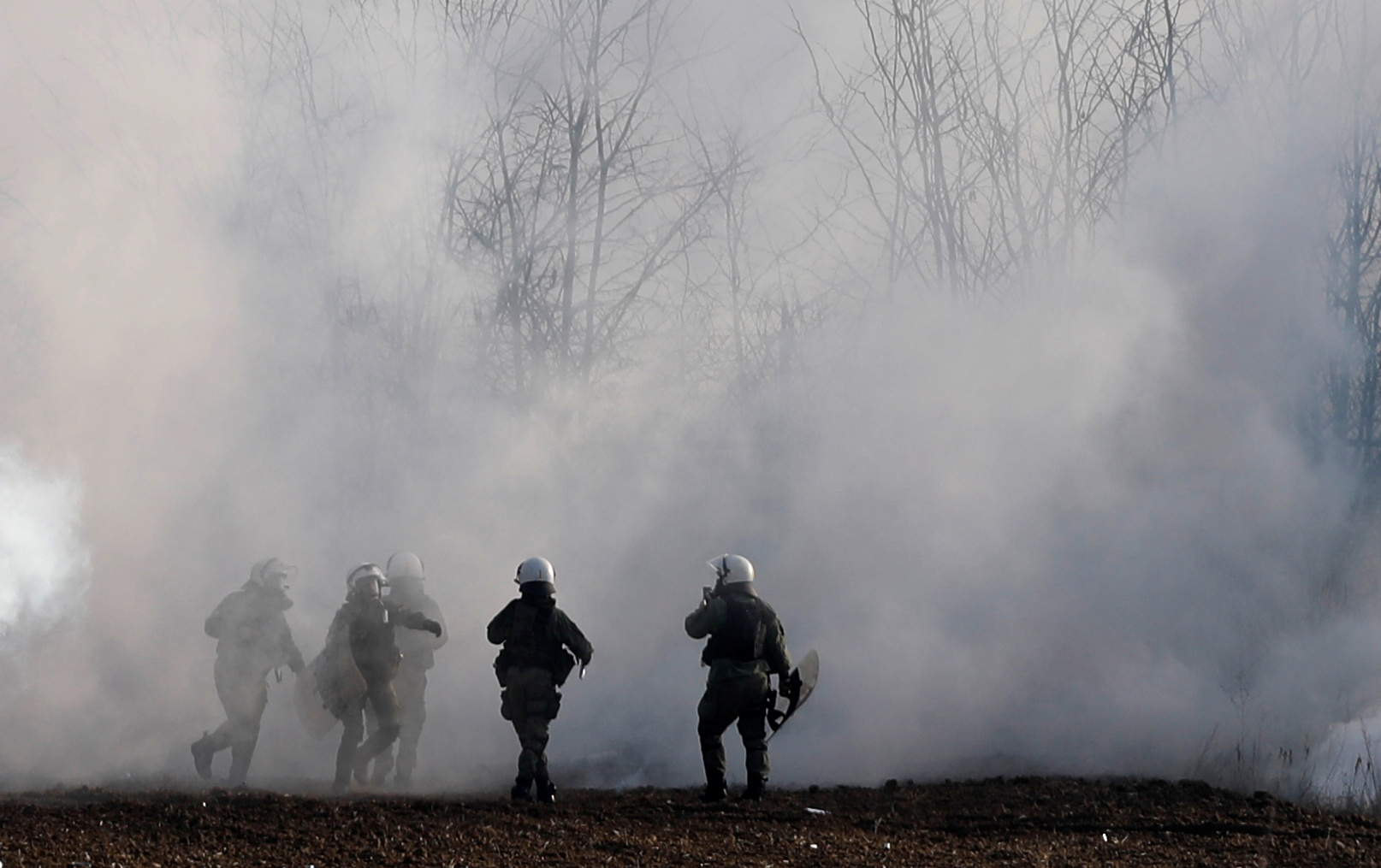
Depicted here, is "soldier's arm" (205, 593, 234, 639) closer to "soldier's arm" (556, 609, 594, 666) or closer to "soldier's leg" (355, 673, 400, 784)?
"soldier's leg" (355, 673, 400, 784)

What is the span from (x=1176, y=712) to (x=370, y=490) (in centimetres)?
823

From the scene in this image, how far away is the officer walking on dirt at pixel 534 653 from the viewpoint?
8.73 m

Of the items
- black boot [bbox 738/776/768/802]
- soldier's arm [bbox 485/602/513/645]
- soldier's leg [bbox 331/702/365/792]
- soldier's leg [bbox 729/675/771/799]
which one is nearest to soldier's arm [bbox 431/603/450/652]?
soldier's leg [bbox 331/702/365/792]

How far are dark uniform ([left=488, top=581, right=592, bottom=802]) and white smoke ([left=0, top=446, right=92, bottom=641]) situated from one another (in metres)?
5.27

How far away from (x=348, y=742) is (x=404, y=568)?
4.59 feet

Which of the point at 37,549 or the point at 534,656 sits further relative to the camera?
the point at 37,549

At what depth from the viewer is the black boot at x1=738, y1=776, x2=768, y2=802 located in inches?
334

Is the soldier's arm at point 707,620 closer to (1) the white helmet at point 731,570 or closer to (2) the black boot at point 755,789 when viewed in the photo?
(1) the white helmet at point 731,570

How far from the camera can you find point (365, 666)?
960 centimetres

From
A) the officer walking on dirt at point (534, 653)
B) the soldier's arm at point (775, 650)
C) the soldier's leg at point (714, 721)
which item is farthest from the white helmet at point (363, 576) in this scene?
the soldier's arm at point (775, 650)

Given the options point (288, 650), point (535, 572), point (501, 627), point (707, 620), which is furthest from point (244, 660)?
point (707, 620)

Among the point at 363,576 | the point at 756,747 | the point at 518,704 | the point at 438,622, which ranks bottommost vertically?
the point at 756,747

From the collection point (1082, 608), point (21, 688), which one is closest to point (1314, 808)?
point (1082, 608)

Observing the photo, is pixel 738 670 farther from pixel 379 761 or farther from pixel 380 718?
pixel 379 761
